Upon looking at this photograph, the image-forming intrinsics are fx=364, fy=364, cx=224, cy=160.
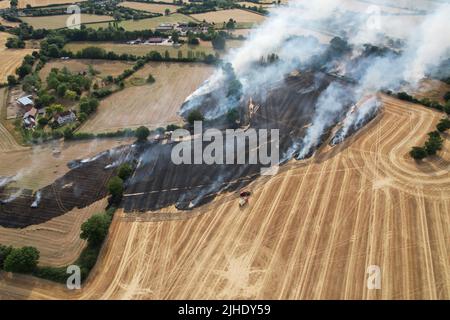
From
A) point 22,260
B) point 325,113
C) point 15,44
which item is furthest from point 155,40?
point 22,260

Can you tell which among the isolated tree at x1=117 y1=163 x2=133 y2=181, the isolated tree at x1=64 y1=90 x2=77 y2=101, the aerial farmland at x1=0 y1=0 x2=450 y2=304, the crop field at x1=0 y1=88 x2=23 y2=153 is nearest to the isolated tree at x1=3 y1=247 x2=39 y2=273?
the aerial farmland at x1=0 y1=0 x2=450 y2=304

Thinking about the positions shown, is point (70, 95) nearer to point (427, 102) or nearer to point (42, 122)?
point (42, 122)

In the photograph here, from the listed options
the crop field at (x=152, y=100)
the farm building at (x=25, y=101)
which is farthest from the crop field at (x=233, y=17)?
the farm building at (x=25, y=101)

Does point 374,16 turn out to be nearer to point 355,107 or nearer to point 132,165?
point 355,107

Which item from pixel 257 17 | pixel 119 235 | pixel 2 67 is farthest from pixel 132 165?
pixel 257 17
